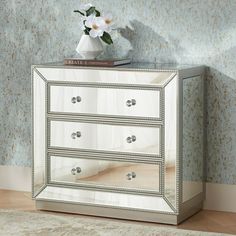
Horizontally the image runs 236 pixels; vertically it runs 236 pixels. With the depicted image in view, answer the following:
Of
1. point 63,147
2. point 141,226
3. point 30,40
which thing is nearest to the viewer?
point 141,226

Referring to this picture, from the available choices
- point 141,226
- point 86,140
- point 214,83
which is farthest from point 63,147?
point 214,83

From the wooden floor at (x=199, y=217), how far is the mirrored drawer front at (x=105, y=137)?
0.45m

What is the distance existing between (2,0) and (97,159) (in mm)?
1435

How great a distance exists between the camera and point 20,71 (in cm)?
502

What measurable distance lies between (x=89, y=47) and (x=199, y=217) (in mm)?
1230

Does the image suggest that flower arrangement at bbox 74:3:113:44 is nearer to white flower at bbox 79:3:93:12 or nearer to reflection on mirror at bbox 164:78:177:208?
white flower at bbox 79:3:93:12

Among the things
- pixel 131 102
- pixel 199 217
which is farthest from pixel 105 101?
pixel 199 217

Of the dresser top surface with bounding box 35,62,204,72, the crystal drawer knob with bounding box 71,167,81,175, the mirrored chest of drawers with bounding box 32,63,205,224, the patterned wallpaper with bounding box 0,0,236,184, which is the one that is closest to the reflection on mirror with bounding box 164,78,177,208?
the mirrored chest of drawers with bounding box 32,63,205,224

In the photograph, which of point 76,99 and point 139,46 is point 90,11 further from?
point 76,99

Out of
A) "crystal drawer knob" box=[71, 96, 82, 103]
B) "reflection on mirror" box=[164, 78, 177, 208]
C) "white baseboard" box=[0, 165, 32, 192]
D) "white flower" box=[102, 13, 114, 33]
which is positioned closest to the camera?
"reflection on mirror" box=[164, 78, 177, 208]

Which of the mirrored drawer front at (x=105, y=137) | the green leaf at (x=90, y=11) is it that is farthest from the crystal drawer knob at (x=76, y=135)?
the green leaf at (x=90, y=11)

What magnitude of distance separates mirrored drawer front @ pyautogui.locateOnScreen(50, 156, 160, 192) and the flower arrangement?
2.53 ft

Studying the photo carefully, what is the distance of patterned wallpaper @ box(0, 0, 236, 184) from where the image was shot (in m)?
4.42

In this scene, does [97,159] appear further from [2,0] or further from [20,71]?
[2,0]
